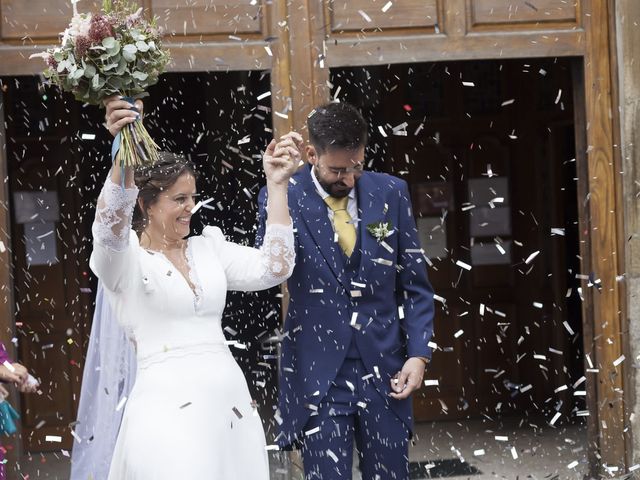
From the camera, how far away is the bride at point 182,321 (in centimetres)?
395

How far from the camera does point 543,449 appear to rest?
25.6 feet

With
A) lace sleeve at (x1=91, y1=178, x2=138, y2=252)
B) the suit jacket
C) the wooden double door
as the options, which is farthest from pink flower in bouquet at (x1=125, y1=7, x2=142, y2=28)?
the wooden double door

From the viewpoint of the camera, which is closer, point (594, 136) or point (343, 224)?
point (343, 224)

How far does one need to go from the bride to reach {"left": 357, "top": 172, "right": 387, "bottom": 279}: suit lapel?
0.39 metres

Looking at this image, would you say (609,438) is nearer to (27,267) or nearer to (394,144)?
(394,144)

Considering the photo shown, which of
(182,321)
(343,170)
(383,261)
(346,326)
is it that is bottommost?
(346,326)

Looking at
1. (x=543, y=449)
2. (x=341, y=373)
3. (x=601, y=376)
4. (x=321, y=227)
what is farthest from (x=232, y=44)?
(x=543, y=449)

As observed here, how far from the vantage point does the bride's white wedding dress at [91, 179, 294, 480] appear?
3.95 meters

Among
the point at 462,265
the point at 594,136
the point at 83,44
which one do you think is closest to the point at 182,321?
the point at 83,44

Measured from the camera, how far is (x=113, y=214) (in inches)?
145

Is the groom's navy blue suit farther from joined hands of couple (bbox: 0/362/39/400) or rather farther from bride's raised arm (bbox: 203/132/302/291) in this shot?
joined hands of couple (bbox: 0/362/39/400)

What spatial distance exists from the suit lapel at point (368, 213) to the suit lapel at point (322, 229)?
0.09 metres

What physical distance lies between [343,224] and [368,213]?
119 millimetres

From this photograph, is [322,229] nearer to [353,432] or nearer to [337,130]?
[337,130]
